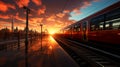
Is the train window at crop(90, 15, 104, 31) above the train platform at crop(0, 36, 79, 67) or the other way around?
above

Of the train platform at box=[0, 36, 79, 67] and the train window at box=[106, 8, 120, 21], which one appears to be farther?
the train window at box=[106, 8, 120, 21]

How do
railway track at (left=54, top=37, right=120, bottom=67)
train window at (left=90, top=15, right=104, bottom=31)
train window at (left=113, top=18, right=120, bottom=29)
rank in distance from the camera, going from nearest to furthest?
1. railway track at (left=54, top=37, right=120, bottom=67)
2. train window at (left=113, top=18, right=120, bottom=29)
3. train window at (left=90, top=15, right=104, bottom=31)

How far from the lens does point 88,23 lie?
21109mm

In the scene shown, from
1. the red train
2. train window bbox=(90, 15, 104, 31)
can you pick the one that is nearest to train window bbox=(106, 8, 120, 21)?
the red train

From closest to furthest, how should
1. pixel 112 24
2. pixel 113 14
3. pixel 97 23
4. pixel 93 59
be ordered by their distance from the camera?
pixel 93 59 < pixel 113 14 < pixel 112 24 < pixel 97 23

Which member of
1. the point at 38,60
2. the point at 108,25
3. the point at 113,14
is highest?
the point at 113,14

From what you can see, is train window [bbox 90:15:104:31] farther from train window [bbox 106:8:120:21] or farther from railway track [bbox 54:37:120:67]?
railway track [bbox 54:37:120:67]

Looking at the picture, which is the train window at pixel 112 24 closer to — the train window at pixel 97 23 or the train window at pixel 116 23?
the train window at pixel 116 23

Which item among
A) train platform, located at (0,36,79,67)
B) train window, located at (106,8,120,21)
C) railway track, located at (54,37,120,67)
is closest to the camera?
railway track, located at (54,37,120,67)

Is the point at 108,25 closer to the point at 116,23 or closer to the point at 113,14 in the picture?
the point at 113,14

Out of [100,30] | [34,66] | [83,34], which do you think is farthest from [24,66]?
[83,34]

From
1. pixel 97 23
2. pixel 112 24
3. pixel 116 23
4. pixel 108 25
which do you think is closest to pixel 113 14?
pixel 112 24

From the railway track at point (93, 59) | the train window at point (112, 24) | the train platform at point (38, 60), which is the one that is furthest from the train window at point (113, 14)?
the train platform at point (38, 60)

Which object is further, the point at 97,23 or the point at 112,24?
the point at 97,23
